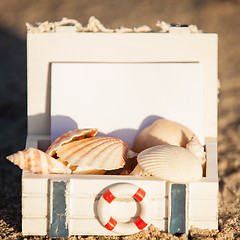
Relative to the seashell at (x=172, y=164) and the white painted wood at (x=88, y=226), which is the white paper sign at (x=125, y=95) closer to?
the seashell at (x=172, y=164)

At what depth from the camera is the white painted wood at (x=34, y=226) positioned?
81.7 inches

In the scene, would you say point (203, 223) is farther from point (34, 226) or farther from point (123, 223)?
point (34, 226)

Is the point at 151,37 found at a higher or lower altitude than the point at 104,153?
higher

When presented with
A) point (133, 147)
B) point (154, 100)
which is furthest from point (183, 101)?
point (133, 147)

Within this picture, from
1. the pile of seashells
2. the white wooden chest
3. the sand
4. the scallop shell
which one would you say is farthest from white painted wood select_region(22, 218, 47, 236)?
the white wooden chest

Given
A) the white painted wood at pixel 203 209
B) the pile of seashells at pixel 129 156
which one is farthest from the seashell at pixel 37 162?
the white painted wood at pixel 203 209

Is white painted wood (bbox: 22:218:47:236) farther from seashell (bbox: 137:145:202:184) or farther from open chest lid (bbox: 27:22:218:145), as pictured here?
open chest lid (bbox: 27:22:218:145)

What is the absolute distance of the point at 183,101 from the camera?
8.62ft

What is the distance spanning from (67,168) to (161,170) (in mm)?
428

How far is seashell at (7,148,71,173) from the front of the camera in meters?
2.10

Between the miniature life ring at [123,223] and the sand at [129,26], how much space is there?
0.23ft

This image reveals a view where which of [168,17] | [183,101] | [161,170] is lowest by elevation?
[161,170]

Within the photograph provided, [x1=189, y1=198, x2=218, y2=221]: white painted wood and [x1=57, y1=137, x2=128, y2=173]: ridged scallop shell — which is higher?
[x1=57, y1=137, x2=128, y2=173]: ridged scallop shell

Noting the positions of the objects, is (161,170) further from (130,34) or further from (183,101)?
(130,34)
